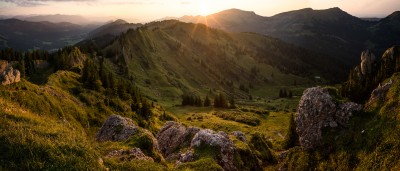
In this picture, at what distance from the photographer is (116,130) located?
54438 millimetres

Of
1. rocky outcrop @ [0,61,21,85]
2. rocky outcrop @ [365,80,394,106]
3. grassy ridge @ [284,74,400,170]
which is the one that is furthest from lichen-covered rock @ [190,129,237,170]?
rocky outcrop @ [0,61,21,85]

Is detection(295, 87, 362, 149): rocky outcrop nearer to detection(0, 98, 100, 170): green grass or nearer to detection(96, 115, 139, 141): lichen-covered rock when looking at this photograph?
detection(96, 115, 139, 141): lichen-covered rock

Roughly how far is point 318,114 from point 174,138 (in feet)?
92.6

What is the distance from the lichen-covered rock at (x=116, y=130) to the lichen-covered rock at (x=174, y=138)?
1053cm

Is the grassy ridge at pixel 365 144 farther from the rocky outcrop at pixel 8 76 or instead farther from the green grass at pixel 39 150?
the rocky outcrop at pixel 8 76

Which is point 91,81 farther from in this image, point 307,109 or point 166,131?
point 307,109

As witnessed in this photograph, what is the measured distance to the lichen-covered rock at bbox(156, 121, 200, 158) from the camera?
6153 centimetres

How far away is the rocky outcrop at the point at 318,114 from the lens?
54.8 meters

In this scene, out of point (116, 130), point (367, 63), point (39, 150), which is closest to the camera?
point (39, 150)

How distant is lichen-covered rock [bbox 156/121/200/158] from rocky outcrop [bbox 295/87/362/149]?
831 inches

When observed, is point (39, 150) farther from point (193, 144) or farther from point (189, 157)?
point (193, 144)

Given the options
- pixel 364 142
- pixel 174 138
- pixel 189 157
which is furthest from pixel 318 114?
pixel 174 138

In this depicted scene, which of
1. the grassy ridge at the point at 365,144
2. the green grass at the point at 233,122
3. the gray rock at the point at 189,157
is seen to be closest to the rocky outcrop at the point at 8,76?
the gray rock at the point at 189,157

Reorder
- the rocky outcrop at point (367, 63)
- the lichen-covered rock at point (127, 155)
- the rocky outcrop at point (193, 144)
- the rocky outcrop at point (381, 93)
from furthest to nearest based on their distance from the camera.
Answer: the rocky outcrop at point (367, 63)
the rocky outcrop at point (381, 93)
the rocky outcrop at point (193, 144)
the lichen-covered rock at point (127, 155)
